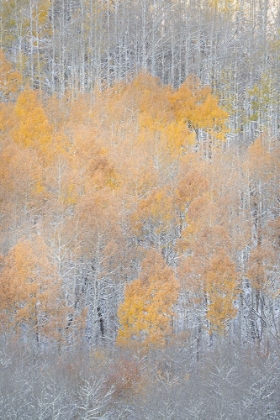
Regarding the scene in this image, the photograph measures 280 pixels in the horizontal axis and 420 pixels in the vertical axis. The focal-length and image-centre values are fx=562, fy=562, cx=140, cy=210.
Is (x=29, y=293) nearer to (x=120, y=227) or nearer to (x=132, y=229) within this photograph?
(x=120, y=227)

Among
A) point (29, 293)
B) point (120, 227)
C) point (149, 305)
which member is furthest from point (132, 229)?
point (29, 293)

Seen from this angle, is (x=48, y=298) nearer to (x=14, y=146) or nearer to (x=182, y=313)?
(x=182, y=313)

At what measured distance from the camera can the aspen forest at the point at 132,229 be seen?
1866 centimetres

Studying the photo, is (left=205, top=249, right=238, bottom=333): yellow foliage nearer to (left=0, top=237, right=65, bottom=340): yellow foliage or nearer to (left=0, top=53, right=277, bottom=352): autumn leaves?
(left=0, top=53, right=277, bottom=352): autumn leaves

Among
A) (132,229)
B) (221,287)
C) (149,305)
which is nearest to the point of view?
(149,305)

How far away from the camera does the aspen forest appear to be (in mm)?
18656

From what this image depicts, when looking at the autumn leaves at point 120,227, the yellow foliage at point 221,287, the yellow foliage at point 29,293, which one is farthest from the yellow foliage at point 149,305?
the yellow foliage at point 29,293

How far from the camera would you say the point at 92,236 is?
2561 cm

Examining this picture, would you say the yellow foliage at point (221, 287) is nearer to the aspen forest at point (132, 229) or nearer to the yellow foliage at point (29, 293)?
the aspen forest at point (132, 229)

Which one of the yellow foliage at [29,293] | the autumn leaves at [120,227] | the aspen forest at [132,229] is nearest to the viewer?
the aspen forest at [132,229]

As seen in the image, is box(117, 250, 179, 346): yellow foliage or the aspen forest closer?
the aspen forest

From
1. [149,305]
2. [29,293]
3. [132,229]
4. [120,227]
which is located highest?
[120,227]

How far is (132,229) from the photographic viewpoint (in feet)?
91.2

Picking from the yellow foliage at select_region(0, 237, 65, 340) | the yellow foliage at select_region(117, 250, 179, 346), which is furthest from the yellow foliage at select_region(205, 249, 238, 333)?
the yellow foliage at select_region(0, 237, 65, 340)
